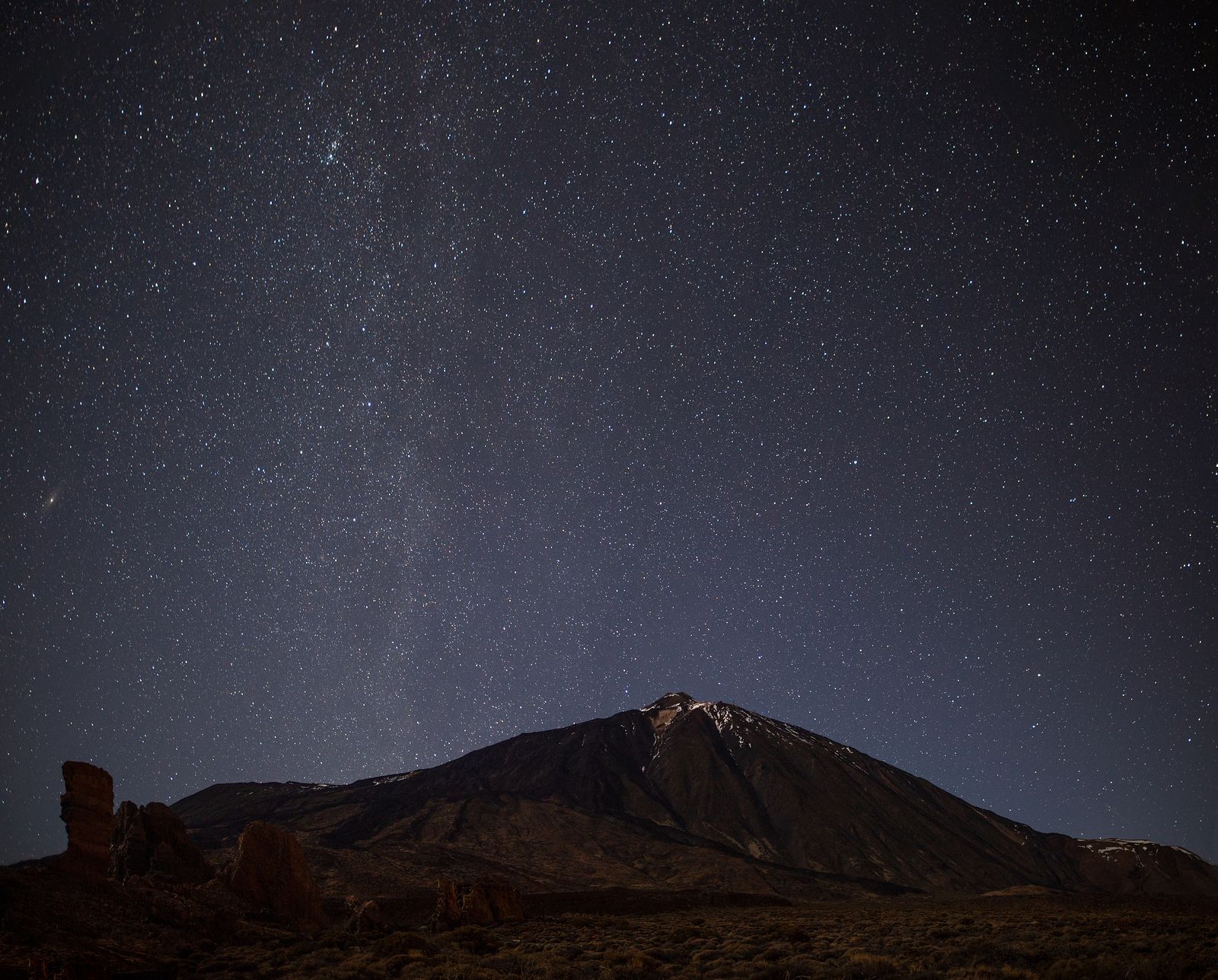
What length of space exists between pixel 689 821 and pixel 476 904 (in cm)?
8800

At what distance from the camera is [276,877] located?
1094 inches

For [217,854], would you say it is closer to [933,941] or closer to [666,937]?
[666,937]

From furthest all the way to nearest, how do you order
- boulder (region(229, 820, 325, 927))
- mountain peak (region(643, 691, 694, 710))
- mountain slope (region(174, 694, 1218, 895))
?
mountain peak (region(643, 691, 694, 710)), mountain slope (region(174, 694, 1218, 895)), boulder (region(229, 820, 325, 927))

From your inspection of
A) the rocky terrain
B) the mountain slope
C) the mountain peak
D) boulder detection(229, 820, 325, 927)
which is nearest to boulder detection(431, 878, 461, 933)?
the rocky terrain

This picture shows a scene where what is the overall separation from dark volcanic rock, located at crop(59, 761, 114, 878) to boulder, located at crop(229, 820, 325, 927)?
4.88 meters

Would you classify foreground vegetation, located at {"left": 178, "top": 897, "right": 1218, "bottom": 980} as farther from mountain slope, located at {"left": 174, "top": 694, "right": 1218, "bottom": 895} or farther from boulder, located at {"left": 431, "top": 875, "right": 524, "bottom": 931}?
mountain slope, located at {"left": 174, "top": 694, "right": 1218, "bottom": 895}

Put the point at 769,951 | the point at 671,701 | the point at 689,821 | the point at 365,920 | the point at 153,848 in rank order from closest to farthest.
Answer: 1. the point at 769,951
2. the point at 365,920
3. the point at 153,848
4. the point at 689,821
5. the point at 671,701

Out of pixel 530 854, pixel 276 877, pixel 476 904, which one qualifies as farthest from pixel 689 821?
pixel 276 877

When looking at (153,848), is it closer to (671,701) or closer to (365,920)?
(365,920)

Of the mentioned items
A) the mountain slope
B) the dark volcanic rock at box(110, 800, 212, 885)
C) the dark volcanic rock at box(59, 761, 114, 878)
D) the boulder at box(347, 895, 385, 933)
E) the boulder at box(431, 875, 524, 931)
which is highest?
the dark volcanic rock at box(59, 761, 114, 878)

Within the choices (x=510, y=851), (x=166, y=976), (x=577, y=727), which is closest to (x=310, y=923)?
(x=166, y=976)

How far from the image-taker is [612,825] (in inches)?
3664

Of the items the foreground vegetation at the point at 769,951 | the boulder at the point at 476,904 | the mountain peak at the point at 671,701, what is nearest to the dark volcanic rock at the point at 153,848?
the boulder at the point at 476,904

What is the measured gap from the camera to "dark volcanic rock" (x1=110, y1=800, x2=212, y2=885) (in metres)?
30.3
